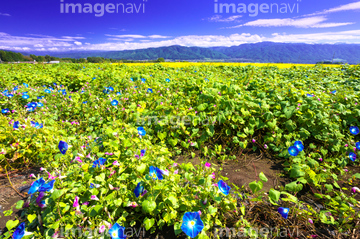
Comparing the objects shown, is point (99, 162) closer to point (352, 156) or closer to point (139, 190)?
point (139, 190)

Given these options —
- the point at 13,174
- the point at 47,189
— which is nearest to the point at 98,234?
the point at 47,189

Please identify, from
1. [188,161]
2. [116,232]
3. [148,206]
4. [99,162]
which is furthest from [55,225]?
[188,161]

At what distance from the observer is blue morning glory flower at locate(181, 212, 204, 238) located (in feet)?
4.36

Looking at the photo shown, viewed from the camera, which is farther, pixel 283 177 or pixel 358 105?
pixel 358 105

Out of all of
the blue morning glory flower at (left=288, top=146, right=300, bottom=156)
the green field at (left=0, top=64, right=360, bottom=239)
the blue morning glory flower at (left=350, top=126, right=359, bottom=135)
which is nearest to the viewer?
the green field at (left=0, top=64, right=360, bottom=239)

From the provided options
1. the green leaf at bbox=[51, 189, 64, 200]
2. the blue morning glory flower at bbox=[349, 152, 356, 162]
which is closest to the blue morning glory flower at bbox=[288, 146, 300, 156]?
the blue morning glory flower at bbox=[349, 152, 356, 162]

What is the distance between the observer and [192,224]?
1397mm

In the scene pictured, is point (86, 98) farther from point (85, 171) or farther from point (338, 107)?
point (338, 107)

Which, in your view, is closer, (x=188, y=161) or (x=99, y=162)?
(x=99, y=162)

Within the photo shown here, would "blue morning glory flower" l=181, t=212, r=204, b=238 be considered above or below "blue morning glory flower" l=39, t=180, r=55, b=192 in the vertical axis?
below

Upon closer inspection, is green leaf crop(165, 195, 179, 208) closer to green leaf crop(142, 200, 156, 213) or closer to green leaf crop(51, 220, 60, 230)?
green leaf crop(142, 200, 156, 213)

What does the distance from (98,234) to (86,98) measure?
12.5 feet

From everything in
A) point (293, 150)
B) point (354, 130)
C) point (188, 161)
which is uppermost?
point (354, 130)

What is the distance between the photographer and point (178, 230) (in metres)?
1.44
